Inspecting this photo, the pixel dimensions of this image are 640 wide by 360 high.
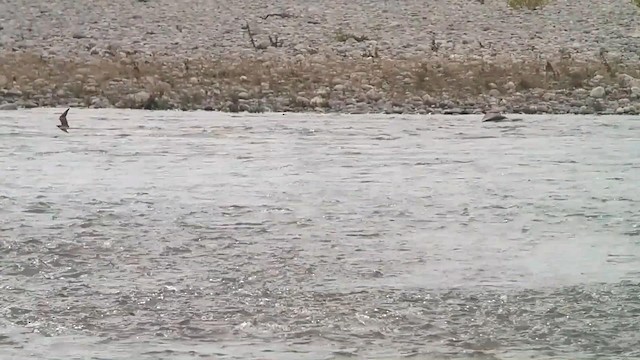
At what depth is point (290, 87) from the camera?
36.5 feet

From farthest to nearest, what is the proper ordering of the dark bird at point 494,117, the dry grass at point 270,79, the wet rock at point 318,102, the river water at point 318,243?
the dry grass at point 270,79
the wet rock at point 318,102
the dark bird at point 494,117
the river water at point 318,243

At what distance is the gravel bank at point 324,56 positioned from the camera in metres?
10.6

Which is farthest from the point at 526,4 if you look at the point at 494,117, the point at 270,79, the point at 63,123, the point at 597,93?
the point at 63,123

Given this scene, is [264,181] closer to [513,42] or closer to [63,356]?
[63,356]

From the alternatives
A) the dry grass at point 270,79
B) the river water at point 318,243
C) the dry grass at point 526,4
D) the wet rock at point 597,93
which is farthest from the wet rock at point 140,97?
the dry grass at point 526,4

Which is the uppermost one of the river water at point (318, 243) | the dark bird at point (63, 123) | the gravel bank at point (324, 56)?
the river water at point (318, 243)

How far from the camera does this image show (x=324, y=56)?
14.0 meters

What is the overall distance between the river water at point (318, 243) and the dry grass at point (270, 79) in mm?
1650

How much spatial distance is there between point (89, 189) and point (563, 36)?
38.5ft

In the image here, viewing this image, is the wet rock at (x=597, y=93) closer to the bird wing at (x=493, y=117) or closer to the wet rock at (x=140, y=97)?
the bird wing at (x=493, y=117)

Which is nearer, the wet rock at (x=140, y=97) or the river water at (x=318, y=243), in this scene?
the river water at (x=318, y=243)

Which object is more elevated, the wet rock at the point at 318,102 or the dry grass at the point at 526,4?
the dry grass at the point at 526,4

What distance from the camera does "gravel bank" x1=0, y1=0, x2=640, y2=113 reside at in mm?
10609

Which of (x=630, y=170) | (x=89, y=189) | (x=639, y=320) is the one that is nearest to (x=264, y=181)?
(x=89, y=189)
